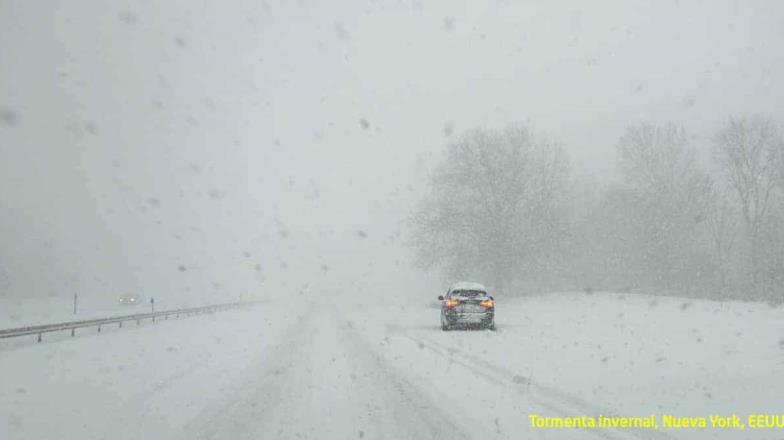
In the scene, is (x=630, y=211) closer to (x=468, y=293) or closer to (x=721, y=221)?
(x=721, y=221)

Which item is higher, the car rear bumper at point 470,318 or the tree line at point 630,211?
the tree line at point 630,211

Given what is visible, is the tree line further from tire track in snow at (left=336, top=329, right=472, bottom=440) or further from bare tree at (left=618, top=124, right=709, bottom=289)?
tire track in snow at (left=336, top=329, right=472, bottom=440)

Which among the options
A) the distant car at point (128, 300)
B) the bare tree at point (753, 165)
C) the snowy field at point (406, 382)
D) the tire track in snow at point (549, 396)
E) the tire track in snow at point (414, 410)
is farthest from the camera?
the distant car at point (128, 300)

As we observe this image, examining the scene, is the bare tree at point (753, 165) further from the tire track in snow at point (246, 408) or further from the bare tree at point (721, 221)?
the tire track in snow at point (246, 408)

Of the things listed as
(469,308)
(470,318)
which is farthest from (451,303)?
(470,318)

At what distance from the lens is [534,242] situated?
3631cm

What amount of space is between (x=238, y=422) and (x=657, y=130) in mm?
37819

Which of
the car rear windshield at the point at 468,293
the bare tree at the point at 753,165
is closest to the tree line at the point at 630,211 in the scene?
the bare tree at the point at 753,165

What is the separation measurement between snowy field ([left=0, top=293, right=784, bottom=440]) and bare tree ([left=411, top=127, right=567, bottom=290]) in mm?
19078

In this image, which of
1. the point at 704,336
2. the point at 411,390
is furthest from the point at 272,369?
the point at 704,336

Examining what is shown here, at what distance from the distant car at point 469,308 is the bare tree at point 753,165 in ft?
76.2

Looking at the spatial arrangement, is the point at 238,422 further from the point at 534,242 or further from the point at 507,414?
the point at 534,242

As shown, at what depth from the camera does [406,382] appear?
9555 millimetres

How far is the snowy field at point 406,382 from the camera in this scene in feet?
21.6
